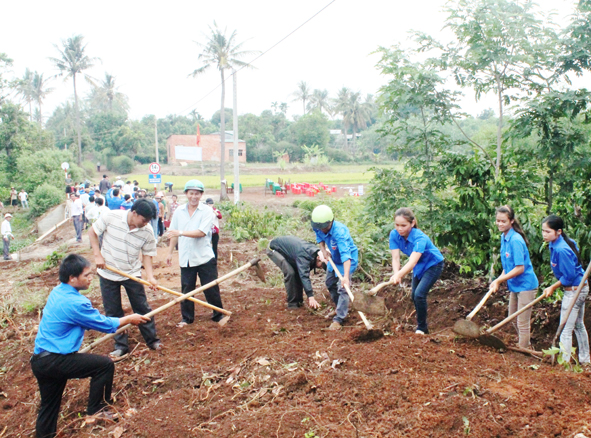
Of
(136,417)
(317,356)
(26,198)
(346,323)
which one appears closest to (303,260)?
(346,323)

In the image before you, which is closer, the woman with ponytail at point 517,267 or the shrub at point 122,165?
the woman with ponytail at point 517,267

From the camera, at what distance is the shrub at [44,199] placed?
23.7 m

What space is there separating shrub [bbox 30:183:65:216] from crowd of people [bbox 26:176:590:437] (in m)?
21.5

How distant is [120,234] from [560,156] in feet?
16.8

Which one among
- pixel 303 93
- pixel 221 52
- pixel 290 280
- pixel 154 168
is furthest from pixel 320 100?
pixel 290 280

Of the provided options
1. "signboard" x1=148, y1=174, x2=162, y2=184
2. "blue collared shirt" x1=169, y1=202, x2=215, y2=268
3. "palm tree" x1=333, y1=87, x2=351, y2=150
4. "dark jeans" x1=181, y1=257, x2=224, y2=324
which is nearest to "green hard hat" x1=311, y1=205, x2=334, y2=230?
"blue collared shirt" x1=169, y1=202, x2=215, y2=268

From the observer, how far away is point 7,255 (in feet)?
44.8

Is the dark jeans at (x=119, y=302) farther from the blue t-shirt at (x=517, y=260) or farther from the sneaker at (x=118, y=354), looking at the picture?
the blue t-shirt at (x=517, y=260)

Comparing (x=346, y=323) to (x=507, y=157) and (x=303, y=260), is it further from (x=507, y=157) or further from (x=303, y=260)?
(x=507, y=157)

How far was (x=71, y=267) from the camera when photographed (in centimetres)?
344

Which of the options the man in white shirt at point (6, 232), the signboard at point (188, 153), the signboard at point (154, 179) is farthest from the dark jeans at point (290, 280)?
the signboard at point (188, 153)

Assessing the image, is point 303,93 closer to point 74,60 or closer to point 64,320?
point 74,60

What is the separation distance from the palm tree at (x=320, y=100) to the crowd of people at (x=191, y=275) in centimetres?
7263

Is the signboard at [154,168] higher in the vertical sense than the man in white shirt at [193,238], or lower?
higher
